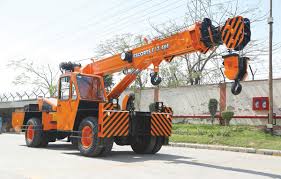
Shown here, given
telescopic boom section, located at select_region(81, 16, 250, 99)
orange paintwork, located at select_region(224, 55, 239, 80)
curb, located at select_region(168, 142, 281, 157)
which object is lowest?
curb, located at select_region(168, 142, 281, 157)

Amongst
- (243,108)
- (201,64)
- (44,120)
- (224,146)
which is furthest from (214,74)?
(44,120)

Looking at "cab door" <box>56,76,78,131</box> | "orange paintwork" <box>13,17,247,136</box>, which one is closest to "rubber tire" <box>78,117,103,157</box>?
"orange paintwork" <box>13,17,247,136</box>

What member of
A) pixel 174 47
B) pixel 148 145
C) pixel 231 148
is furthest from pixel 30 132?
pixel 231 148

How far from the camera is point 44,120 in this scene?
1552 cm

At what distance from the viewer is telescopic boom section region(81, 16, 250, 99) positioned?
10.1 meters

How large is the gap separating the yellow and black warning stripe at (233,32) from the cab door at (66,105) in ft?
18.5

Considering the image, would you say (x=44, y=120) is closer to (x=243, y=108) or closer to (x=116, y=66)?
(x=116, y=66)

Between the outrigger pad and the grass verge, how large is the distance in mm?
7559

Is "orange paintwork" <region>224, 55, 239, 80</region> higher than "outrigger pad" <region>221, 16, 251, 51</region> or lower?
lower

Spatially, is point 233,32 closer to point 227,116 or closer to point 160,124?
point 160,124

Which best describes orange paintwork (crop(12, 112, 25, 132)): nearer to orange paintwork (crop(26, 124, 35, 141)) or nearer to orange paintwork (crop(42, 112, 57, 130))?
orange paintwork (crop(26, 124, 35, 141))

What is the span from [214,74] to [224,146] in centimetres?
1870

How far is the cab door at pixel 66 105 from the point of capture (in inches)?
528

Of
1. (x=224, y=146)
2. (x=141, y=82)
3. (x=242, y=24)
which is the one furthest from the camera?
(x=141, y=82)
